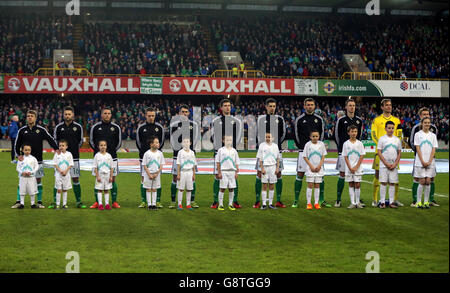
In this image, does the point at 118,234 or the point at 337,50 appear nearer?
the point at 118,234

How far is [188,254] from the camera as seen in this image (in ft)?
19.8

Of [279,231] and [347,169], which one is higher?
[347,169]

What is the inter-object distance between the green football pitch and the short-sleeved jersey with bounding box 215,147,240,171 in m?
0.86

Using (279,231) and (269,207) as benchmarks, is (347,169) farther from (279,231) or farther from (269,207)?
(279,231)

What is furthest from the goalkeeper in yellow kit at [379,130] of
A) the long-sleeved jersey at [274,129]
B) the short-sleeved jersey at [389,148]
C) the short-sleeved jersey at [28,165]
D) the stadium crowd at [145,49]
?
the stadium crowd at [145,49]

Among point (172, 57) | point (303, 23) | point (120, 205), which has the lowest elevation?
point (120, 205)

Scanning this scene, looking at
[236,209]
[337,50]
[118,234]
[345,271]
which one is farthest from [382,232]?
[337,50]

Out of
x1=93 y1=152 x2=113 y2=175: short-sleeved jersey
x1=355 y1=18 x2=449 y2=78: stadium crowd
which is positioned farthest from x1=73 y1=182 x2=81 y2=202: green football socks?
x1=355 y1=18 x2=449 y2=78: stadium crowd

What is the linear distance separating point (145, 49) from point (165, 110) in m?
6.50

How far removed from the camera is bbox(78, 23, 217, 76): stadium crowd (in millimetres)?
34562

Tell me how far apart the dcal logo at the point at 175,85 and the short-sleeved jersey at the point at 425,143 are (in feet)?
78.7

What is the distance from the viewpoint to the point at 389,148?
32.6 feet

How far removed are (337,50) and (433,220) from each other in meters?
33.0

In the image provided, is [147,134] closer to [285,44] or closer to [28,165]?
[28,165]
